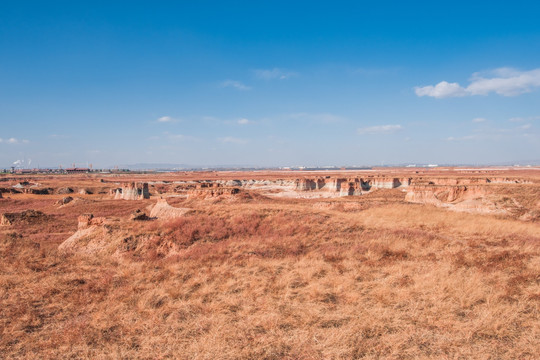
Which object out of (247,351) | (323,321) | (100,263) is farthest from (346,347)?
(100,263)

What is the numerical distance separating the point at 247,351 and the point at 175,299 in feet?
10.6

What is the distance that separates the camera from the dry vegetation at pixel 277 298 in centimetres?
571

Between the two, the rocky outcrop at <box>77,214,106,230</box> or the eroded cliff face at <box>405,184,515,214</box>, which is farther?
the eroded cliff face at <box>405,184,515,214</box>

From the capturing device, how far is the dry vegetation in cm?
571

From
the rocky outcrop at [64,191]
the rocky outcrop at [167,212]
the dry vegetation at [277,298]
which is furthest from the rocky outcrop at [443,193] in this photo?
the rocky outcrop at [64,191]

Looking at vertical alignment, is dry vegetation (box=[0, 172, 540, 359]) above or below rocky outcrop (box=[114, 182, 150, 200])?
above

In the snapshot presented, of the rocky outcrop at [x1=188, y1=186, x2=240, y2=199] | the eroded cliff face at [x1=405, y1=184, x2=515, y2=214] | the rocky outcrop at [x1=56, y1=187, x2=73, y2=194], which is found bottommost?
the rocky outcrop at [x1=56, y1=187, x2=73, y2=194]

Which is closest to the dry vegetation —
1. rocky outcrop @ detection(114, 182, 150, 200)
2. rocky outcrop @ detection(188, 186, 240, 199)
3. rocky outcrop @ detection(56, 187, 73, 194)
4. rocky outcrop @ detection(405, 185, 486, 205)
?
rocky outcrop @ detection(188, 186, 240, 199)

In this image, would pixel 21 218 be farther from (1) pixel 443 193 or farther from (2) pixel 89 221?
(1) pixel 443 193

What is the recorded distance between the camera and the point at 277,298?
313 inches

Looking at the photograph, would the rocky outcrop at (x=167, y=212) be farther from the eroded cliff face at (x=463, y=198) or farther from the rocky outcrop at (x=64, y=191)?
the rocky outcrop at (x=64, y=191)

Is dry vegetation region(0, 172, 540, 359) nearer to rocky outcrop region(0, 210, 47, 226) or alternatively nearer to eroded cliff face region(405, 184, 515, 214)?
rocky outcrop region(0, 210, 47, 226)

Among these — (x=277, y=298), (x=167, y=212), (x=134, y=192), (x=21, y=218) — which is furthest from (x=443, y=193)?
(x=134, y=192)

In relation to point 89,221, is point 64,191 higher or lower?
lower
